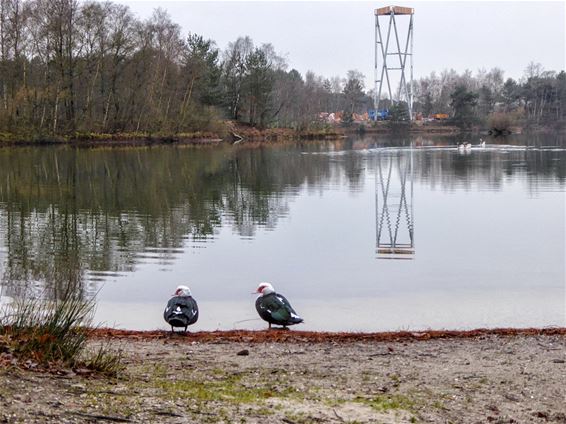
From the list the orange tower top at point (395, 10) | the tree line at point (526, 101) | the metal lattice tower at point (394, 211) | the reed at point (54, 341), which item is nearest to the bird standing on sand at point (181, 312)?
the reed at point (54, 341)

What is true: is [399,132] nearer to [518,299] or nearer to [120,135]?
[120,135]

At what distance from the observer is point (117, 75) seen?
72562mm

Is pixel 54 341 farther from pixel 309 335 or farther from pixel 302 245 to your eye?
pixel 302 245

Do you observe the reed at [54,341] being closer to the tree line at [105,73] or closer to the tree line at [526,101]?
the tree line at [105,73]

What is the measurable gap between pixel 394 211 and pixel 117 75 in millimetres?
52047

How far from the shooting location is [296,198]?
29375 mm

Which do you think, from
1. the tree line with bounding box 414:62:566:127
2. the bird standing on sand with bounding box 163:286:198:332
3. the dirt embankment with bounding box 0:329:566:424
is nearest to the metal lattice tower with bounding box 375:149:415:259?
the bird standing on sand with bounding box 163:286:198:332

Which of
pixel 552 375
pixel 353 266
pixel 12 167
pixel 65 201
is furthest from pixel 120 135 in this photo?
pixel 552 375

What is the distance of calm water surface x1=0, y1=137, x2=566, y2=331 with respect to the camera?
510 inches

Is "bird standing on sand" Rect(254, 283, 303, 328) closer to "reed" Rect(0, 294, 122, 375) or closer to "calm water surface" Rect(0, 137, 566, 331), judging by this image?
"calm water surface" Rect(0, 137, 566, 331)

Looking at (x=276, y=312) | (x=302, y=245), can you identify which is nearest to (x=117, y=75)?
(x=302, y=245)

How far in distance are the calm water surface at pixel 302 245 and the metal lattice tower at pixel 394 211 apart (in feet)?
0.25

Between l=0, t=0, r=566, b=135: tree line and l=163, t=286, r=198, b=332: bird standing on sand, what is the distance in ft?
192

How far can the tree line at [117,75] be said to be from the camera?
6600cm
